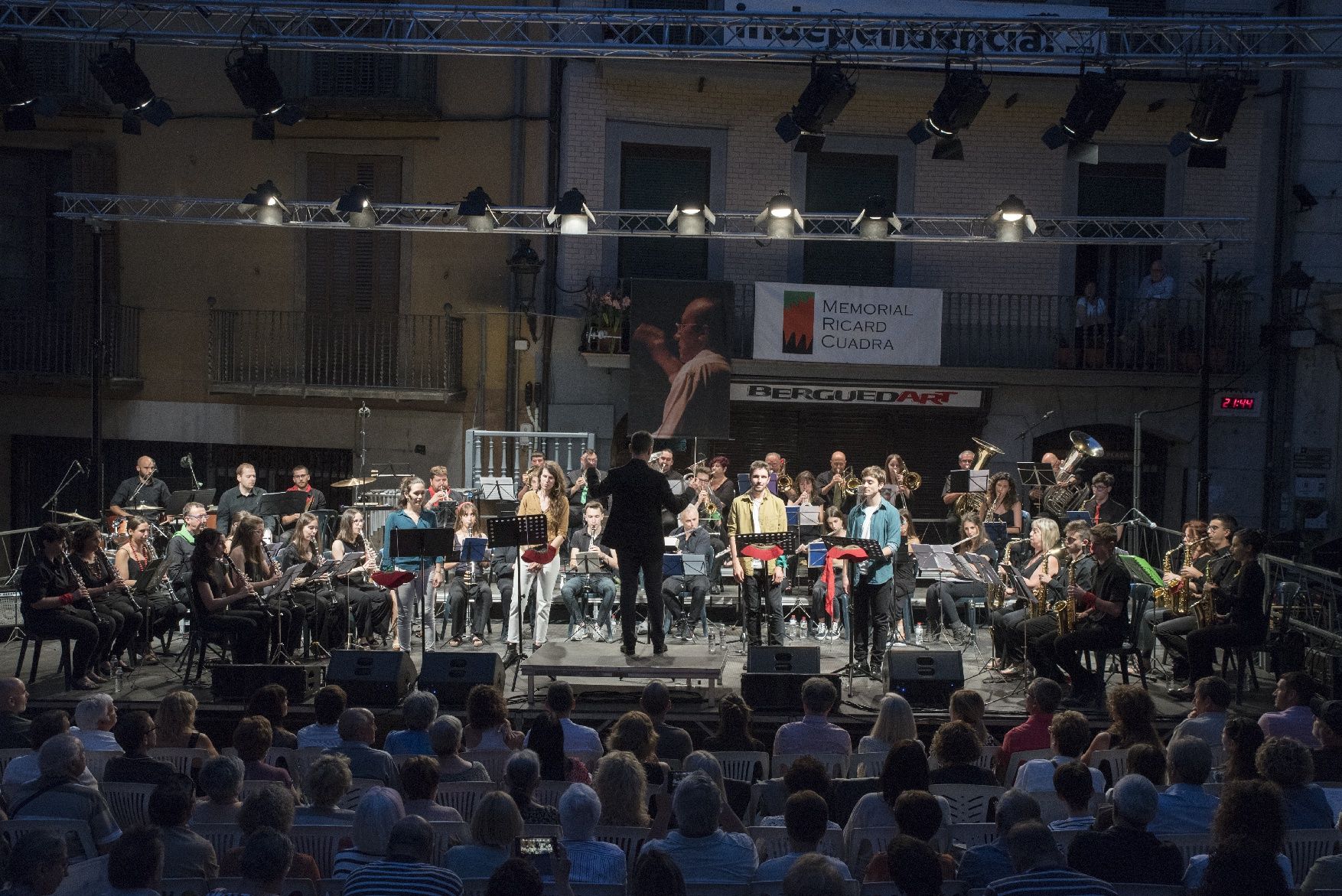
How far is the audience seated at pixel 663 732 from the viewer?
7.51m

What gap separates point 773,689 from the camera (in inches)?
389

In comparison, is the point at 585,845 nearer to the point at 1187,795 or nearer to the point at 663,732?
the point at 663,732

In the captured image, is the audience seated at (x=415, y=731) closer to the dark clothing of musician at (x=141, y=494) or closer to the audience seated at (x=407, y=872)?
the audience seated at (x=407, y=872)

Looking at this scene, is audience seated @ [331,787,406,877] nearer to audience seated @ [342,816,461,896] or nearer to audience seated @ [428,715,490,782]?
audience seated @ [342,816,461,896]

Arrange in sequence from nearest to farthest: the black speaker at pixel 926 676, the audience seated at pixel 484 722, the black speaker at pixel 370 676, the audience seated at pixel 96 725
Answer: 1. the audience seated at pixel 96 725
2. the audience seated at pixel 484 722
3. the black speaker at pixel 370 676
4. the black speaker at pixel 926 676

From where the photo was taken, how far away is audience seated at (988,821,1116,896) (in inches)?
191

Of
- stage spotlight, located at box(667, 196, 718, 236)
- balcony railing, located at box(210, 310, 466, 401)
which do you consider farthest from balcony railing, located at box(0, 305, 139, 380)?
stage spotlight, located at box(667, 196, 718, 236)

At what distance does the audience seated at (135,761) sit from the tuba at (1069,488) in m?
10.8

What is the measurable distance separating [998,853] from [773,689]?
4.59 meters

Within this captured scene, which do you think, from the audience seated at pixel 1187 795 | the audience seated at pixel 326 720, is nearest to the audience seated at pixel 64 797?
the audience seated at pixel 326 720

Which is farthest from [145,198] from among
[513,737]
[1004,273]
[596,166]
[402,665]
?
[1004,273]

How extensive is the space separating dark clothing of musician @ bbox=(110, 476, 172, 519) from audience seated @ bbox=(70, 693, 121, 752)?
8238 millimetres

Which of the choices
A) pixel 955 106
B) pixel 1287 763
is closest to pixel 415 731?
pixel 1287 763

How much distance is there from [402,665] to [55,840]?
5.09 meters
